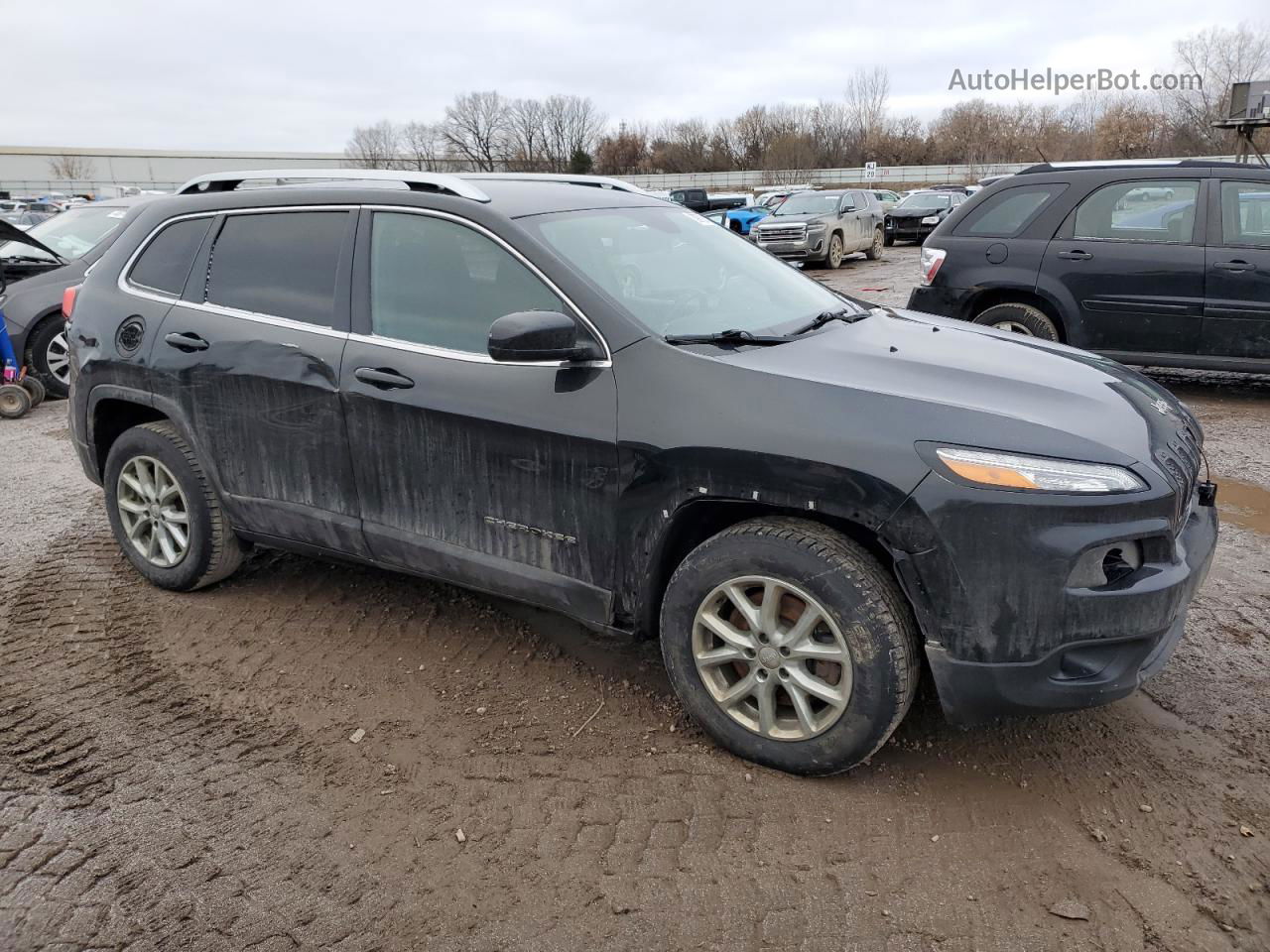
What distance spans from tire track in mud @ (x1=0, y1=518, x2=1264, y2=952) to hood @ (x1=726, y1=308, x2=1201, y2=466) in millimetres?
1083

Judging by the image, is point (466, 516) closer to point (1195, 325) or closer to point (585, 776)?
point (585, 776)

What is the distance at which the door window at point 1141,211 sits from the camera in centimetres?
729

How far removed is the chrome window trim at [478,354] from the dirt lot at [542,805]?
124cm

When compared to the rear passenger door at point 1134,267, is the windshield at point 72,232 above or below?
above

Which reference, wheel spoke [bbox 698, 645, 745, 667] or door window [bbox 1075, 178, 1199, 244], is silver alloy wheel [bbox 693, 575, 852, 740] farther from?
door window [bbox 1075, 178, 1199, 244]

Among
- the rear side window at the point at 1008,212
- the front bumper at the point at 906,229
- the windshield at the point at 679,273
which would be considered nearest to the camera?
the windshield at the point at 679,273

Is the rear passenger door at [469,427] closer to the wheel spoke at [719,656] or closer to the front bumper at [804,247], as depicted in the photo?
the wheel spoke at [719,656]

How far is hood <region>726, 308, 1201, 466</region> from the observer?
2.62 metres

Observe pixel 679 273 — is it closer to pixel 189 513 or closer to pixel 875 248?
pixel 189 513

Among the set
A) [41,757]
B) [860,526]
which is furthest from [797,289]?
[41,757]

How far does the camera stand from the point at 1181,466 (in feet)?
9.30

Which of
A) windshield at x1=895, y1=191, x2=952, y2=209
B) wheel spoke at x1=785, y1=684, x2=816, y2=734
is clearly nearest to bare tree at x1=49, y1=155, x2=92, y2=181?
windshield at x1=895, y1=191, x2=952, y2=209

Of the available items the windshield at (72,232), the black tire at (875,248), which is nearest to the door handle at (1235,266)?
the windshield at (72,232)

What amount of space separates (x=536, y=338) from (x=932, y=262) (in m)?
6.04
